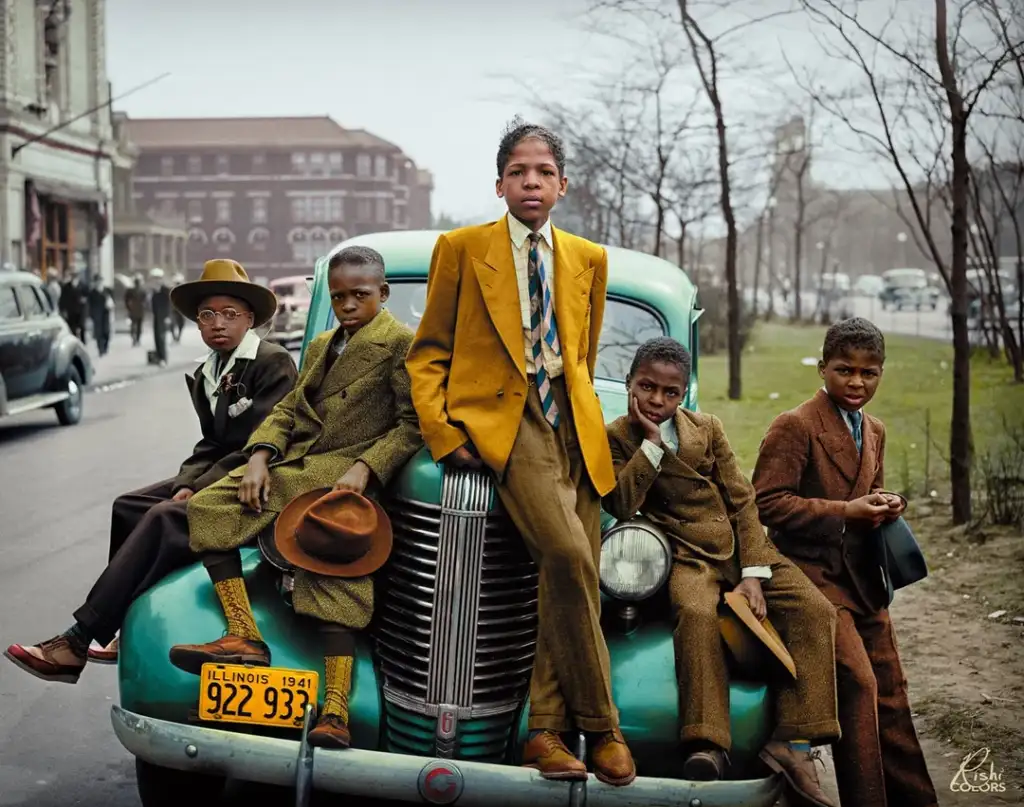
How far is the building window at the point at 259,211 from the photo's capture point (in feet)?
341

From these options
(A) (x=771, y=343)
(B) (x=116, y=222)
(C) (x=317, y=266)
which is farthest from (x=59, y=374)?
(B) (x=116, y=222)

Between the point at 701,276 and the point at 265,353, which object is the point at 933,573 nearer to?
the point at 265,353

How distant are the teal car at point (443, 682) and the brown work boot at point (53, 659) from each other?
0.41 m

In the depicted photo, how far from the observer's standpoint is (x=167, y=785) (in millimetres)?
4410

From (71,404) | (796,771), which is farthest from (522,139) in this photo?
(71,404)

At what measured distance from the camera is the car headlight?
4152mm

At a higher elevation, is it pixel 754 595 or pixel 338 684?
pixel 754 595

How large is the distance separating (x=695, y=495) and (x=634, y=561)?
0.31m

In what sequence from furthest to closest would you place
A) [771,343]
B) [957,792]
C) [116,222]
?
[116,222], [771,343], [957,792]

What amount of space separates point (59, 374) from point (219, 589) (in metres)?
13.4

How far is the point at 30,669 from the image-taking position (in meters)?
4.44

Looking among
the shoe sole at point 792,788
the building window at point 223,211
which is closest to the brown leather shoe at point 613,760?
the shoe sole at point 792,788

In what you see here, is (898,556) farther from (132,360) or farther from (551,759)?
(132,360)

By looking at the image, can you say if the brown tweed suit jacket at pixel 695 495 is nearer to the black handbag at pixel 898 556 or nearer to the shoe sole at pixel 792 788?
the black handbag at pixel 898 556
